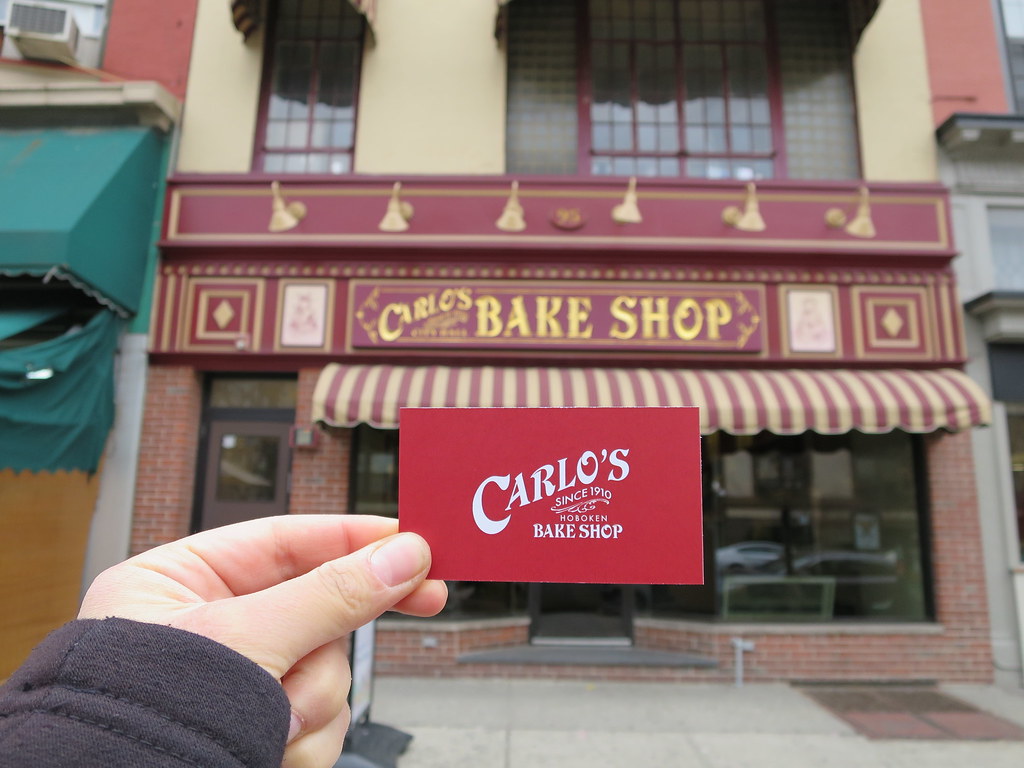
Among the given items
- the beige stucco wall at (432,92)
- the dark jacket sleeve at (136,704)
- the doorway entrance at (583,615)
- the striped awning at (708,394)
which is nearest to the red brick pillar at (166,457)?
the striped awning at (708,394)

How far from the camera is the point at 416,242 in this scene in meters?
7.22

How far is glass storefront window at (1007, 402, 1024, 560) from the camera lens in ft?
23.0

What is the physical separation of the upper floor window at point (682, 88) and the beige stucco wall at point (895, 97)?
0.21 m

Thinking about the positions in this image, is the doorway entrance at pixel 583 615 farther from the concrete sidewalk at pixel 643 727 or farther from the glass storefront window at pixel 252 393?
the glass storefront window at pixel 252 393

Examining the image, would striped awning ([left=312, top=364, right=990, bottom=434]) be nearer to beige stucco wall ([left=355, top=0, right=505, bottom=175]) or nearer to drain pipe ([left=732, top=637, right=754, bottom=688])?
drain pipe ([left=732, top=637, right=754, bottom=688])

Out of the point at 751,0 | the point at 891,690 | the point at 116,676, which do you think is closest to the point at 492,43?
the point at 751,0

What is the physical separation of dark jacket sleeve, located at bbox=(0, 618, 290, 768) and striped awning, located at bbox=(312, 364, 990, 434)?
5.03 meters

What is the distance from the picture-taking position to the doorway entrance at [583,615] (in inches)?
282

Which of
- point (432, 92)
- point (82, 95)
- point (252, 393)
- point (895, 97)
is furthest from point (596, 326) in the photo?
point (82, 95)

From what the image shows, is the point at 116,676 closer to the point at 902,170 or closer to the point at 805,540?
the point at 805,540

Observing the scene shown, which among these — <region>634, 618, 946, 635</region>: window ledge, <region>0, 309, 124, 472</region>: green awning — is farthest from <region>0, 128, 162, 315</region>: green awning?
<region>634, 618, 946, 635</region>: window ledge

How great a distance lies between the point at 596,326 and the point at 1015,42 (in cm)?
679

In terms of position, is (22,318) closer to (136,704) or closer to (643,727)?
(136,704)

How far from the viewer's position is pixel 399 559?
1527mm
